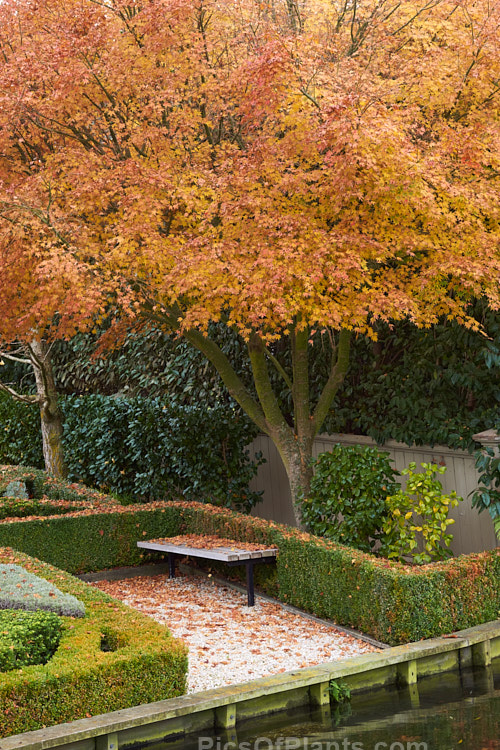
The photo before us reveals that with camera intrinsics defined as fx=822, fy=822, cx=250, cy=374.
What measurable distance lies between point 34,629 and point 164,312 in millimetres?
5266

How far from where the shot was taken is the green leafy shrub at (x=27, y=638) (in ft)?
19.0

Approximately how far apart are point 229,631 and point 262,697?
6.17 ft

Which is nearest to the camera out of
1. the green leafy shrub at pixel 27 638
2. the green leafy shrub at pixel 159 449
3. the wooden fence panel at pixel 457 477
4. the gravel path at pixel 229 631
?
the green leafy shrub at pixel 27 638

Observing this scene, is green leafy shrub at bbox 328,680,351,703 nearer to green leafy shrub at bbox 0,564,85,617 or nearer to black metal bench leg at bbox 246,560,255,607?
green leafy shrub at bbox 0,564,85,617

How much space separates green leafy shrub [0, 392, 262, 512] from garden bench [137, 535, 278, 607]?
3.55m

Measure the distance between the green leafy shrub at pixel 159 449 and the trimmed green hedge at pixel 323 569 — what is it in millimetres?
2976

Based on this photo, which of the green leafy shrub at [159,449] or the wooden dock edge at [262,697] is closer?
the wooden dock edge at [262,697]

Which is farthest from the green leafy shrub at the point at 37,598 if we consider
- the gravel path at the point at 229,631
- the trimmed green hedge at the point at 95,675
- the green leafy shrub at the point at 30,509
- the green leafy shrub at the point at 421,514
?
the green leafy shrub at the point at 30,509

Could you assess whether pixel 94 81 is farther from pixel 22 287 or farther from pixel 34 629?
pixel 34 629

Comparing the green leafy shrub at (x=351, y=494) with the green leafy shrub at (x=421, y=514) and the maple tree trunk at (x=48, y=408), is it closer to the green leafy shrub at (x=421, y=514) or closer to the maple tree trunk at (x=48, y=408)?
the green leafy shrub at (x=421, y=514)

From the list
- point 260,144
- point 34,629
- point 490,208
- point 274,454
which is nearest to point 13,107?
point 260,144

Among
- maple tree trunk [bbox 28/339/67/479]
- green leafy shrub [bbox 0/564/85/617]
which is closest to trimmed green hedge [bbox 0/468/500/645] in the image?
green leafy shrub [bbox 0/564/85/617]

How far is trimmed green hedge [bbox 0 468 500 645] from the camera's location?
756 centimetres

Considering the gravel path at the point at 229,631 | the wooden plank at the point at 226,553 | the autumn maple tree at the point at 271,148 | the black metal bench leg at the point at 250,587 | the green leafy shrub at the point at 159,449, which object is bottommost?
the gravel path at the point at 229,631
